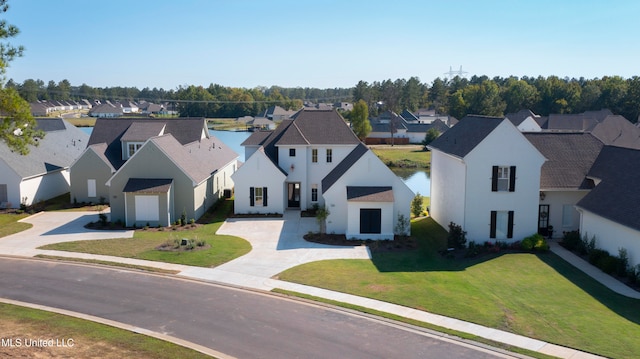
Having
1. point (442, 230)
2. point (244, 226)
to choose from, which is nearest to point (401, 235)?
point (442, 230)

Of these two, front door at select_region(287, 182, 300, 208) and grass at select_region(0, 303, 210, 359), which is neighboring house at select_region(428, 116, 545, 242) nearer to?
front door at select_region(287, 182, 300, 208)

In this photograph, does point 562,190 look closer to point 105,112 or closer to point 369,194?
point 369,194

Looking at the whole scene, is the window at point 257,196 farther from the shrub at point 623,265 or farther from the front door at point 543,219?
the shrub at point 623,265

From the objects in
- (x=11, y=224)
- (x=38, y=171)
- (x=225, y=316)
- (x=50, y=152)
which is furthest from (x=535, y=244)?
(x=50, y=152)

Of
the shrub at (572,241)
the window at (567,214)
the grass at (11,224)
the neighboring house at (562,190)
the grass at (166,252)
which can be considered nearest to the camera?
the grass at (166,252)

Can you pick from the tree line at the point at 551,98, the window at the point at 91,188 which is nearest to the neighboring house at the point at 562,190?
the window at the point at 91,188

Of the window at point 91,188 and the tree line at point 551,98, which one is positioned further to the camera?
the tree line at point 551,98
